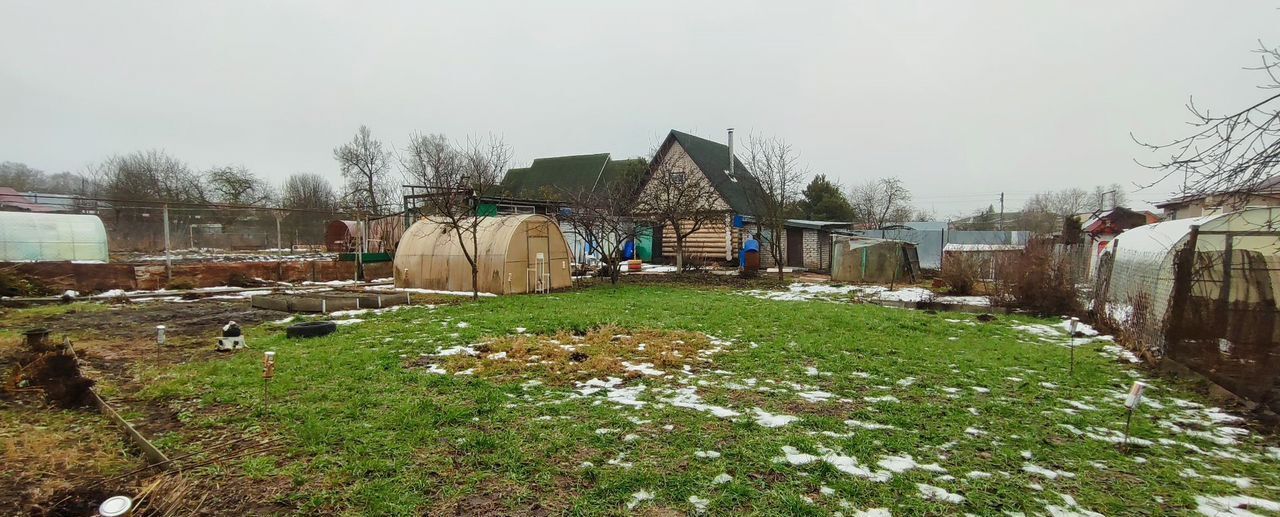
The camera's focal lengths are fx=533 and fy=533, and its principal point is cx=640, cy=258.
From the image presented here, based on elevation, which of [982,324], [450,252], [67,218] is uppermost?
[67,218]

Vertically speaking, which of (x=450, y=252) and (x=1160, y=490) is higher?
(x=450, y=252)

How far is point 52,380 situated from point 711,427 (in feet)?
21.4

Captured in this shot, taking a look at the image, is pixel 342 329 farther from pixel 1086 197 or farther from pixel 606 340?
pixel 1086 197

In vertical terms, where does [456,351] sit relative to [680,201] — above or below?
below

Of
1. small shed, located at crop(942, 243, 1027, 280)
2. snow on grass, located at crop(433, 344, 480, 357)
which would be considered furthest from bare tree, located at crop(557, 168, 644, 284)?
small shed, located at crop(942, 243, 1027, 280)

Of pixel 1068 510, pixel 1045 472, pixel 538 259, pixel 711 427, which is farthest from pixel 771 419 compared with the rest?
pixel 538 259

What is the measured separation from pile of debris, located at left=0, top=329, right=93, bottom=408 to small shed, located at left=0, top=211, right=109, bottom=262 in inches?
584

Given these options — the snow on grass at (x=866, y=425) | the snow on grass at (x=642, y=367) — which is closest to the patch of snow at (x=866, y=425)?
the snow on grass at (x=866, y=425)

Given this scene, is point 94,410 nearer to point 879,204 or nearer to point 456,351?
point 456,351

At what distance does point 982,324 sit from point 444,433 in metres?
10.2

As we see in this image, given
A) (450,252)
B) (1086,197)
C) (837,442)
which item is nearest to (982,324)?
(837,442)

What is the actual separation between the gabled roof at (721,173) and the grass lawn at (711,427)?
692 inches

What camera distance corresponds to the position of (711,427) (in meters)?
4.50

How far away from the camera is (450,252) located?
1561 cm
